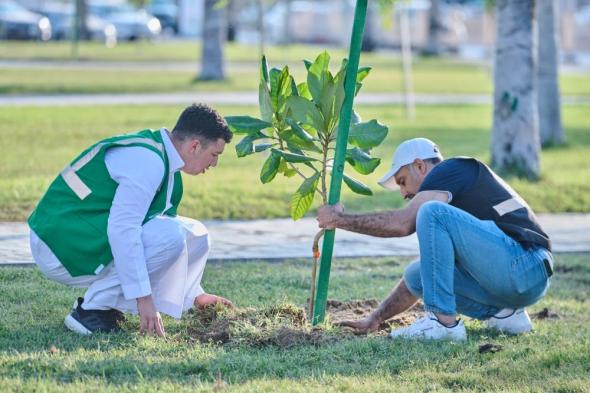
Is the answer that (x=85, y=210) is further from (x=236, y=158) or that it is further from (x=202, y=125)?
(x=236, y=158)

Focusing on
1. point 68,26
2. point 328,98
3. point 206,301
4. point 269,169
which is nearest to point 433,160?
point 328,98

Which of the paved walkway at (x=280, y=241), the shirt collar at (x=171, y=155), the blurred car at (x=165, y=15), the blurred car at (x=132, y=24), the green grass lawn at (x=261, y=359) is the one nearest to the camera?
the green grass lawn at (x=261, y=359)

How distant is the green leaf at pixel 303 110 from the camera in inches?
231

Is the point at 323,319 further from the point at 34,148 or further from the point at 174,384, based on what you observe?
the point at 34,148

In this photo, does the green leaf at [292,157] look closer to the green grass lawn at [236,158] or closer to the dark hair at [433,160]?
the dark hair at [433,160]

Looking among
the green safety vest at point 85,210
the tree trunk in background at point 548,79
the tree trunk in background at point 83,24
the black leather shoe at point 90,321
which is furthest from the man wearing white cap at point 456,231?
the tree trunk in background at point 83,24

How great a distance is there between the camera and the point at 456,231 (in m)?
5.74

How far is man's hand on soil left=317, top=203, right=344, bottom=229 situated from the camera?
5.70 meters

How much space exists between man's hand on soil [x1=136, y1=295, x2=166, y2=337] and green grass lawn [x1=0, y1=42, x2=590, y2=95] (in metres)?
16.3

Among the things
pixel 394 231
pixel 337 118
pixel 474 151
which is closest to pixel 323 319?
pixel 394 231

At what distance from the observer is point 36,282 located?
710 centimetres

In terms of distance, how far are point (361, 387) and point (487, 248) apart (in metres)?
1.20

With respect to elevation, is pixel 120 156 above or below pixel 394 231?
above

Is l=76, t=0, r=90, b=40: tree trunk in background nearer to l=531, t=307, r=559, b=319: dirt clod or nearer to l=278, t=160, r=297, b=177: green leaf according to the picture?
l=531, t=307, r=559, b=319: dirt clod
